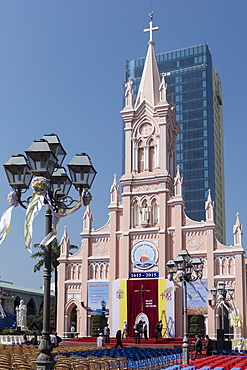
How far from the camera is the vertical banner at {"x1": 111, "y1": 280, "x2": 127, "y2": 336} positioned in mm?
45000

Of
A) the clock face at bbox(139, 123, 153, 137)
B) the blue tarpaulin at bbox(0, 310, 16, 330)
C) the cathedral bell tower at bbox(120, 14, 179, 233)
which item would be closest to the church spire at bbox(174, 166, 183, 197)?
the cathedral bell tower at bbox(120, 14, 179, 233)

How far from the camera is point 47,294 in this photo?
10.3 m

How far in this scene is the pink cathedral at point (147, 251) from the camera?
4303 centimetres

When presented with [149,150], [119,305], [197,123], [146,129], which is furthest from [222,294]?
[197,123]

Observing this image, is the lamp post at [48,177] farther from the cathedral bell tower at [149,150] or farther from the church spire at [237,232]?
the cathedral bell tower at [149,150]

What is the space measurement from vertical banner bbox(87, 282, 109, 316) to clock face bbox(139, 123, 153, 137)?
14.9 m

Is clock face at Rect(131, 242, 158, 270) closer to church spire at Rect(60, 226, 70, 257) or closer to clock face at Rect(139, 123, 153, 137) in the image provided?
church spire at Rect(60, 226, 70, 257)

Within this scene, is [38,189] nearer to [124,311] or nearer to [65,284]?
[124,311]

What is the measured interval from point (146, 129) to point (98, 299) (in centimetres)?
1697

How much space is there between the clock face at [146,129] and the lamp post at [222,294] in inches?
664

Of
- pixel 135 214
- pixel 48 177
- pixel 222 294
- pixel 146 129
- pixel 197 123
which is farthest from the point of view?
pixel 197 123

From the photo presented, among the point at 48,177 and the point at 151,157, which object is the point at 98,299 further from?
the point at 48,177

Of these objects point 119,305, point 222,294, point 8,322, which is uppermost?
point 222,294

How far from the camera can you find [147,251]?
4591 cm
